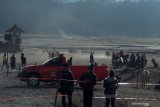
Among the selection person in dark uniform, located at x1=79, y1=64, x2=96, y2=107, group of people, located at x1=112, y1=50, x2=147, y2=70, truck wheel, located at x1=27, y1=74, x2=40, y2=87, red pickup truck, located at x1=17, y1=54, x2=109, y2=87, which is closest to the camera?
person in dark uniform, located at x1=79, y1=64, x2=96, y2=107

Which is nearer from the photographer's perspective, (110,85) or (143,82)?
(110,85)

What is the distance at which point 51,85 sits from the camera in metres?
24.4

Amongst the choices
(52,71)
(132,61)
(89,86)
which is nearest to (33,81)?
(52,71)

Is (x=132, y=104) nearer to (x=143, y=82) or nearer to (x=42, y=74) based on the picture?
(x=42, y=74)

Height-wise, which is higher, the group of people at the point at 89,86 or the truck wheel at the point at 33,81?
the group of people at the point at 89,86

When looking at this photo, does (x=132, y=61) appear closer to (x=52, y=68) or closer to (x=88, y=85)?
(x=52, y=68)

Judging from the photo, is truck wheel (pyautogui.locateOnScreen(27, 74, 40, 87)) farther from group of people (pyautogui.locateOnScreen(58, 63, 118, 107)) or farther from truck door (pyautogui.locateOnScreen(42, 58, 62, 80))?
group of people (pyautogui.locateOnScreen(58, 63, 118, 107))

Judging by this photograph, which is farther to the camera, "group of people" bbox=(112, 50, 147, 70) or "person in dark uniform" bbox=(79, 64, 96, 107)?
"group of people" bbox=(112, 50, 147, 70)

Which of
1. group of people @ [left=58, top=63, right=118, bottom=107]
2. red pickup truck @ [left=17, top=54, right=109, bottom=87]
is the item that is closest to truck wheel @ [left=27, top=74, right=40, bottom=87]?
red pickup truck @ [left=17, top=54, right=109, bottom=87]

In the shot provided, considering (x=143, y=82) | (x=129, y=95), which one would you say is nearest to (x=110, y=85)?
(x=129, y=95)

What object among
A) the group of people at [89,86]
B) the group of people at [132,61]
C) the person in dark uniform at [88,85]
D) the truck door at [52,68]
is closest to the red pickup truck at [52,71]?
the truck door at [52,68]

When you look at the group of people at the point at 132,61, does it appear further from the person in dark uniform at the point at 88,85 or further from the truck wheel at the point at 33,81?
the person in dark uniform at the point at 88,85

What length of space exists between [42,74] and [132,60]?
56.8 feet

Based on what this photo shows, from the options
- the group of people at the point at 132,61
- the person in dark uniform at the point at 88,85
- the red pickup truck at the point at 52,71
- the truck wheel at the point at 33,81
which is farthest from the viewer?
the group of people at the point at 132,61
